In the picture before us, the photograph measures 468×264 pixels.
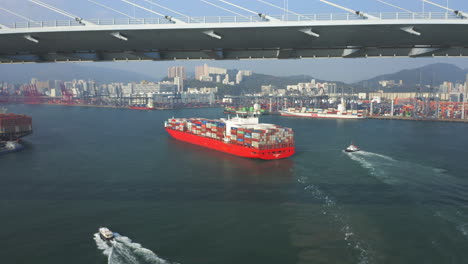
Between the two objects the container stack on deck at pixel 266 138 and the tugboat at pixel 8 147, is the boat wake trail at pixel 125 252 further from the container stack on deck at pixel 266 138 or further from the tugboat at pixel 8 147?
the tugboat at pixel 8 147

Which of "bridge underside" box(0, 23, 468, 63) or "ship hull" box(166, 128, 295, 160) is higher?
"bridge underside" box(0, 23, 468, 63)

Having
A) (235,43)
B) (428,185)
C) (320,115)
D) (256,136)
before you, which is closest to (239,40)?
(235,43)

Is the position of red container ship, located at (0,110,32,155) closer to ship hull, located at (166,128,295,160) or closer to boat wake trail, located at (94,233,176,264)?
ship hull, located at (166,128,295,160)

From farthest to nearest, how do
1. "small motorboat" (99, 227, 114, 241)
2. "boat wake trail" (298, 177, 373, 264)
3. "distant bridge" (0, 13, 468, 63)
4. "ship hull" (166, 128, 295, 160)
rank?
"ship hull" (166, 128, 295, 160) → "small motorboat" (99, 227, 114, 241) → "boat wake trail" (298, 177, 373, 264) → "distant bridge" (0, 13, 468, 63)

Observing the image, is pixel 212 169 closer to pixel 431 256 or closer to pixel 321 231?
pixel 321 231

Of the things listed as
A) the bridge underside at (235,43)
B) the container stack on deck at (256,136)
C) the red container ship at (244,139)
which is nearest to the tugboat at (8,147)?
the red container ship at (244,139)

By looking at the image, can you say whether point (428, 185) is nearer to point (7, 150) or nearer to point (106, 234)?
point (106, 234)

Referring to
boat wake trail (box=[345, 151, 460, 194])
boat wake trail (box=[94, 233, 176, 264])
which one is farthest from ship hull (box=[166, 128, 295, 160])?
boat wake trail (box=[94, 233, 176, 264])
